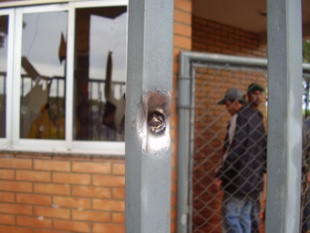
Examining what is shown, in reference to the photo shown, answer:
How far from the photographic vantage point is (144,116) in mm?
982

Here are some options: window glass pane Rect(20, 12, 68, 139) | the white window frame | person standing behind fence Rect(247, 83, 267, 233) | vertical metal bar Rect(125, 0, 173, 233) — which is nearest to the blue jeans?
person standing behind fence Rect(247, 83, 267, 233)

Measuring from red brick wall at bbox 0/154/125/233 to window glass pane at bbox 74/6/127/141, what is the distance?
40 cm

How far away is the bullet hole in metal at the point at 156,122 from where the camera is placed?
99 cm

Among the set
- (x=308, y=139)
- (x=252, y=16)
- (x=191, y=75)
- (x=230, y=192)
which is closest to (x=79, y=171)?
(x=191, y=75)

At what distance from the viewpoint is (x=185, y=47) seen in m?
2.72

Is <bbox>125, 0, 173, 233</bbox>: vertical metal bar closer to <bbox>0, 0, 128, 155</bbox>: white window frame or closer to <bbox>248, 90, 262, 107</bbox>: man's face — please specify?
<bbox>0, 0, 128, 155</bbox>: white window frame

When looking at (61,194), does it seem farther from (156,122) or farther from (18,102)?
(156,122)

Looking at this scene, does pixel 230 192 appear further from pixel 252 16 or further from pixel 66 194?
pixel 252 16

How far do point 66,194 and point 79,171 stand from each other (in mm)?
215

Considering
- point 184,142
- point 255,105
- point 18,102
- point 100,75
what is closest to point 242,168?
point 255,105

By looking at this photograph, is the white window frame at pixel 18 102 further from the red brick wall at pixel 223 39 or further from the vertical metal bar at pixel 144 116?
the red brick wall at pixel 223 39

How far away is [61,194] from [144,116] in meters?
2.03

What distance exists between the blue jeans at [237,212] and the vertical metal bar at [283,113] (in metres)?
2.05

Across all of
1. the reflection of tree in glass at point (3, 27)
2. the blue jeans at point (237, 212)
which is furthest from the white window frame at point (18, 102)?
the blue jeans at point (237, 212)
